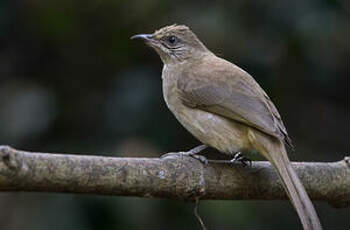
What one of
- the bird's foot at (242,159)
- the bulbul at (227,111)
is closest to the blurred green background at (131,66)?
the bulbul at (227,111)

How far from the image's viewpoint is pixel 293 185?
14.2 feet

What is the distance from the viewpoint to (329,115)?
7.45 m

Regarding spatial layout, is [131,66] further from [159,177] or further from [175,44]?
[159,177]

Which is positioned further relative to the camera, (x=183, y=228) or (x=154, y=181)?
(x=183, y=228)

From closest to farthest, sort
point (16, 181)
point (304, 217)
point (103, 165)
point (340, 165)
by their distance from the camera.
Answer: point (16, 181) < point (103, 165) < point (304, 217) < point (340, 165)

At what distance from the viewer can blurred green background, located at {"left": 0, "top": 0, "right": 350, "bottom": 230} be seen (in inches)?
255

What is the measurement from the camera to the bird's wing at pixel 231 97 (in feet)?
15.9

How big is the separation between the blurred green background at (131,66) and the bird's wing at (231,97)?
1208mm

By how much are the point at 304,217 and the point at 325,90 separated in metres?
3.17

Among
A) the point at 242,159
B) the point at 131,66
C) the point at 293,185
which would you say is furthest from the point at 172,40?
the point at 293,185

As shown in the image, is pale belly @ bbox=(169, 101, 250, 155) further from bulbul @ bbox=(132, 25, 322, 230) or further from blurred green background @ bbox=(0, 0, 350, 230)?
blurred green background @ bbox=(0, 0, 350, 230)

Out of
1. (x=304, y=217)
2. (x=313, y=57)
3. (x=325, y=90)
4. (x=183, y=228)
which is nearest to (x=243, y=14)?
(x=313, y=57)

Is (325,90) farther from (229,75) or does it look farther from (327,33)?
(229,75)

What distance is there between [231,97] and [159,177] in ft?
3.67
